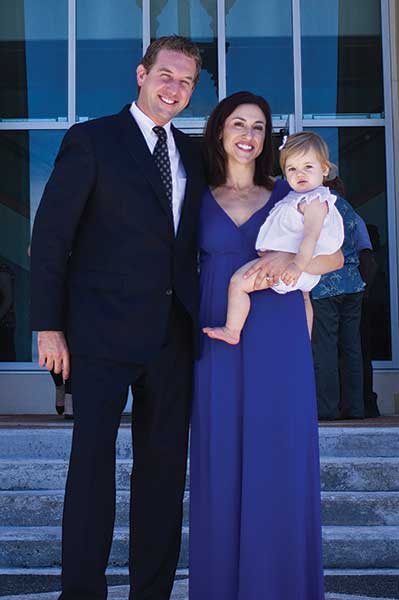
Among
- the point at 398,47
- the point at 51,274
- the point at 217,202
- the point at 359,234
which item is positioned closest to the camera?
the point at 51,274

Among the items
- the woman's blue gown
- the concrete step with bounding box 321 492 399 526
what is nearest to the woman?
the woman's blue gown

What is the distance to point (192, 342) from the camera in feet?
10.8

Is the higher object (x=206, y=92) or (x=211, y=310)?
(x=206, y=92)

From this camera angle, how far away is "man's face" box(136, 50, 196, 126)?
10.7ft

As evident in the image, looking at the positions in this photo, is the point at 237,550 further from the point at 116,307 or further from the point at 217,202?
the point at 217,202

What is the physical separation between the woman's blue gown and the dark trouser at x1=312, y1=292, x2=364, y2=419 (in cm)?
284

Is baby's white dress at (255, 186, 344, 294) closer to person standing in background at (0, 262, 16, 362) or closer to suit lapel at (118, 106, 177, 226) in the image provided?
suit lapel at (118, 106, 177, 226)

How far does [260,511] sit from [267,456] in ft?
0.62

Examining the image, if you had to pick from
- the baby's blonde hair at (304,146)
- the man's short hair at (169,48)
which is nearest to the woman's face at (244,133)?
the baby's blonde hair at (304,146)

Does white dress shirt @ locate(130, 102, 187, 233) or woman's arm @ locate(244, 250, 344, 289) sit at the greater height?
white dress shirt @ locate(130, 102, 187, 233)

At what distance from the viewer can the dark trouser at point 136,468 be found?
3064 millimetres

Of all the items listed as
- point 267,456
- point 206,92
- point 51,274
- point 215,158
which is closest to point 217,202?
point 215,158

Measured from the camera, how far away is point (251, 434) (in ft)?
10.5

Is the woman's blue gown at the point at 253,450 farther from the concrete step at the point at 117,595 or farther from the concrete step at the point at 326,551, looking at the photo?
the concrete step at the point at 326,551
